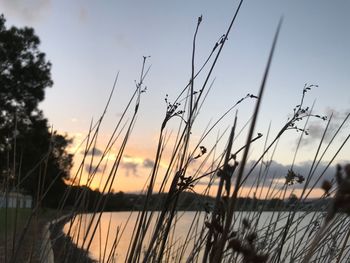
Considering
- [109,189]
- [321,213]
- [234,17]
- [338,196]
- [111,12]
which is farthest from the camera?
[111,12]

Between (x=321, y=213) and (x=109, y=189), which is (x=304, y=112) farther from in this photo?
(x=321, y=213)

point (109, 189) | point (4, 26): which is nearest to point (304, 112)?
point (109, 189)

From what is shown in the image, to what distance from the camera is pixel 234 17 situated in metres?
1.37

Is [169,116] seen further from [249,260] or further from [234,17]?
[249,260]

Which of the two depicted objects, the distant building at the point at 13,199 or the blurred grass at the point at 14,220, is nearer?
the distant building at the point at 13,199

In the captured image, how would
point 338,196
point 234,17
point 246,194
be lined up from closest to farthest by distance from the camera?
point 338,196, point 234,17, point 246,194

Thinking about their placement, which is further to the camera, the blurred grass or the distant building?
the blurred grass

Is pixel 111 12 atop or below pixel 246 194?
atop

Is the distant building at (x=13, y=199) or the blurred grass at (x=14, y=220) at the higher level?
the distant building at (x=13, y=199)

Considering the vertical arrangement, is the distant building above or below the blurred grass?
above

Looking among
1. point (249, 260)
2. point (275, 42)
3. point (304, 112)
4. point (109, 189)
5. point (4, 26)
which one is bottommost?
point (249, 260)

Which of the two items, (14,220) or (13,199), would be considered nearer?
(14,220)

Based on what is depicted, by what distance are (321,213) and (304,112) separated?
3.85 feet

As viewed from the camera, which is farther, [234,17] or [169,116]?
[234,17]
